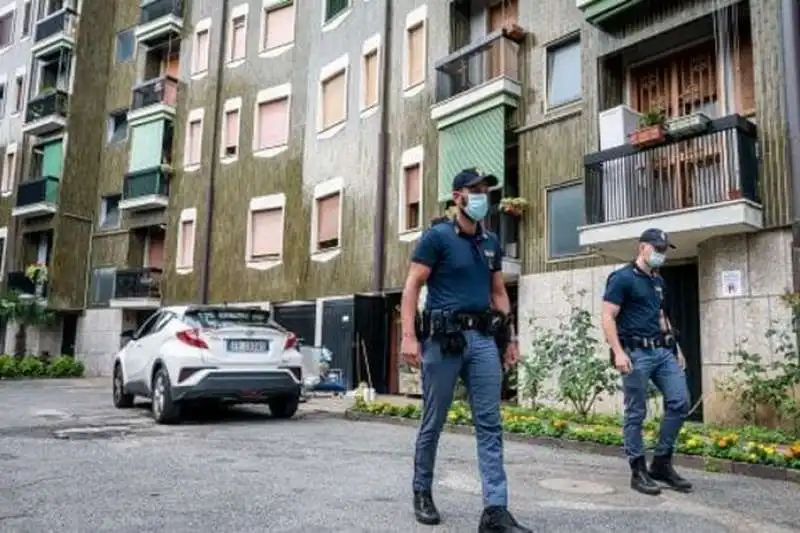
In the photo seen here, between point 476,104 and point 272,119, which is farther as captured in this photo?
point 272,119

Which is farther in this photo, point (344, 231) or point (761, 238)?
point (344, 231)

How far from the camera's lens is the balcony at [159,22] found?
25141 mm

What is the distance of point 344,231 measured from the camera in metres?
18.6

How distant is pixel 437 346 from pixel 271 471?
97.1 inches

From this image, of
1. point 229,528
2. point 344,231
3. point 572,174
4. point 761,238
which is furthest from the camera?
point 344,231

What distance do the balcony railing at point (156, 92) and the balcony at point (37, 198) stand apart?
4.63 m

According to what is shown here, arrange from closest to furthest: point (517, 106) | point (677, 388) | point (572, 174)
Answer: point (677, 388)
point (572, 174)
point (517, 106)

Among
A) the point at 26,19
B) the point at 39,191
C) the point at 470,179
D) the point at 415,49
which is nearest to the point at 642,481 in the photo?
the point at 470,179

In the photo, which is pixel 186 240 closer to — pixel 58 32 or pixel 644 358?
pixel 58 32

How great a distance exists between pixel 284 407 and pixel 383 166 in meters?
8.57

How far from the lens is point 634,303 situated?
18.6ft

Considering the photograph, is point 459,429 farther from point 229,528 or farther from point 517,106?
point 517,106

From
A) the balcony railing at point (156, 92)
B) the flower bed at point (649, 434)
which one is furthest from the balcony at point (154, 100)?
the flower bed at point (649, 434)

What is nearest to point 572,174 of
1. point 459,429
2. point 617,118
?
point 617,118
